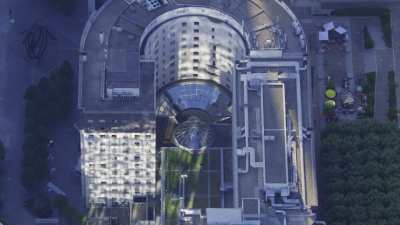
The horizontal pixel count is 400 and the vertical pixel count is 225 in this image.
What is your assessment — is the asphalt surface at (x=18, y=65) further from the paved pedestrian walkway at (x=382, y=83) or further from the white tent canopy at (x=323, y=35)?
the paved pedestrian walkway at (x=382, y=83)

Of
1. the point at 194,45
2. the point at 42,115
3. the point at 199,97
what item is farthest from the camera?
the point at 42,115

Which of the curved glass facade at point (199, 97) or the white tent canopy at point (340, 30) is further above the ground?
the white tent canopy at point (340, 30)

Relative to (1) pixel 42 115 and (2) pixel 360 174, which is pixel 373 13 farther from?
(1) pixel 42 115

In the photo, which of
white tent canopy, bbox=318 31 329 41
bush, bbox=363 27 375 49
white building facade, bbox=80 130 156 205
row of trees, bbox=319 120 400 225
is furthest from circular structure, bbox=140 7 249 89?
bush, bbox=363 27 375 49

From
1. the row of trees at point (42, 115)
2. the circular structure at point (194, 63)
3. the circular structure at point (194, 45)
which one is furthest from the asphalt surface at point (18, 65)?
the circular structure at point (194, 45)

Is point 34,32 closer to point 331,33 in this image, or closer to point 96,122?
point 96,122

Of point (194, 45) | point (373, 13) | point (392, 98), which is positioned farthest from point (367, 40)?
point (194, 45)
